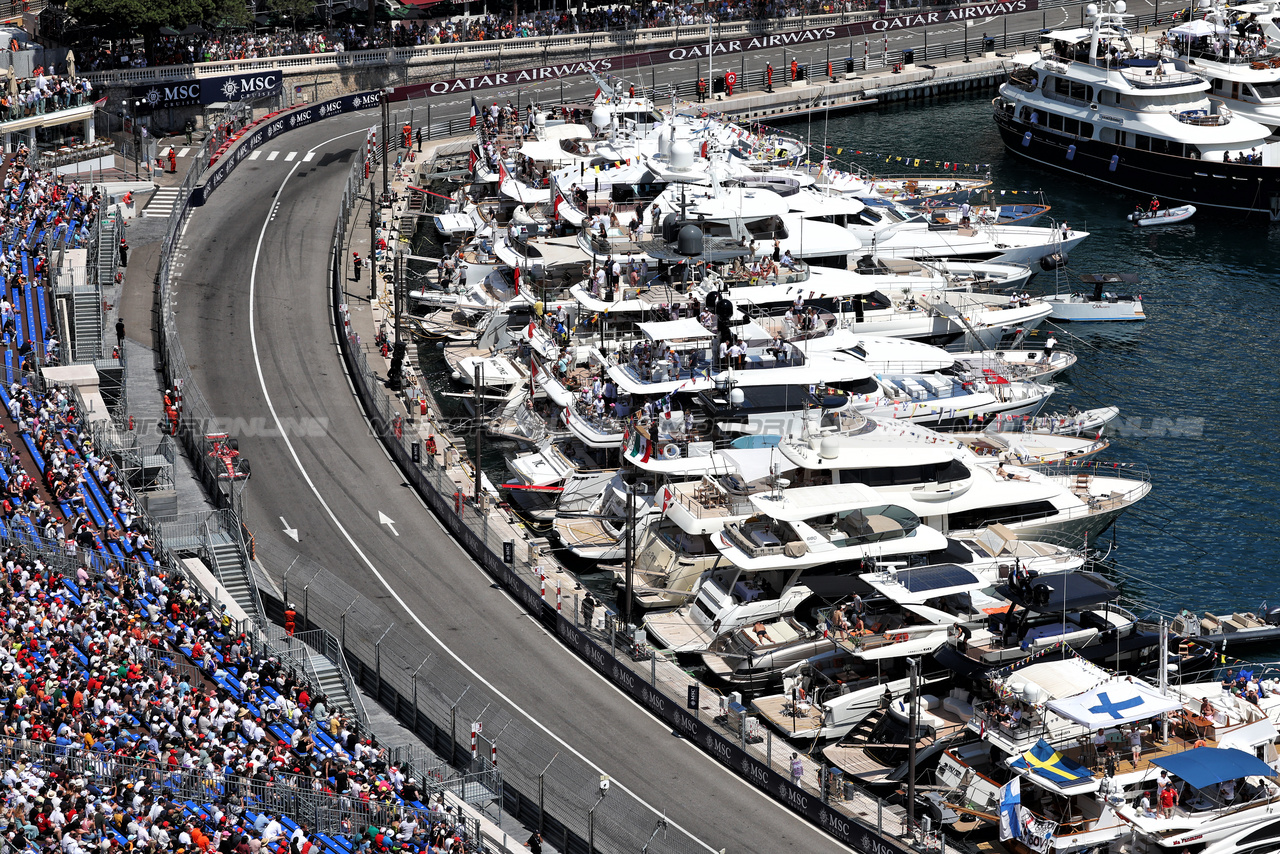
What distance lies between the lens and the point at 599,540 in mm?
67688

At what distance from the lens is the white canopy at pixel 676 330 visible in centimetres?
7425

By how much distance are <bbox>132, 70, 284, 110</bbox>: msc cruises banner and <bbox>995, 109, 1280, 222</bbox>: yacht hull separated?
47701 millimetres

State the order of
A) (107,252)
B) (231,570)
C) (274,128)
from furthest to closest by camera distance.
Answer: (274,128) < (107,252) < (231,570)

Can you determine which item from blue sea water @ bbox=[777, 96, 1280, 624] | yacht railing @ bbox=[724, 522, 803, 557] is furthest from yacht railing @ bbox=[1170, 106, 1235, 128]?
yacht railing @ bbox=[724, 522, 803, 557]

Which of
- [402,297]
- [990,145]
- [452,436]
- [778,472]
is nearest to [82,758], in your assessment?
[778,472]

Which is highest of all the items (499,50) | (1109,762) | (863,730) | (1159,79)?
(499,50)

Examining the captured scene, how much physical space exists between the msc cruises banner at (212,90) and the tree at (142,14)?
95.5 inches

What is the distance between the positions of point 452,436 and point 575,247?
14476mm

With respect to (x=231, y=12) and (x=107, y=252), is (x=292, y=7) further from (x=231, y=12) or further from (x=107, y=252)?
(x=107, y=252)

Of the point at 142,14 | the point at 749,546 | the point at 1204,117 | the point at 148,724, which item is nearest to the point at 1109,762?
the point at 749,546

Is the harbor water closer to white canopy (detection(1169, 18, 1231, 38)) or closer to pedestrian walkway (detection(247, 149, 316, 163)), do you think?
white canopy (detection(1169, 18, 1231, 38))

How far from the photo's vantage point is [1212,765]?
50594 mm

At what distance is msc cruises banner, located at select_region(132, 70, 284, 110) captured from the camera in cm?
11256

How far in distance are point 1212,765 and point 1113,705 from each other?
3029 mm
